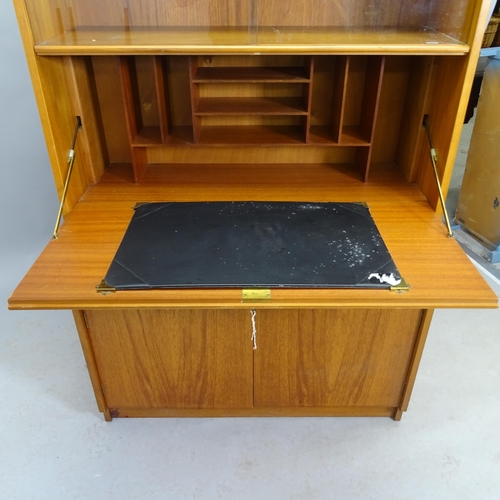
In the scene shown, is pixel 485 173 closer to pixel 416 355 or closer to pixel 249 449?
pixel 416 355

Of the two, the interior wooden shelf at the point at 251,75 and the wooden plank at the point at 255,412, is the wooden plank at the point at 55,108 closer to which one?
the interior wooden shelf at the point at 251,75

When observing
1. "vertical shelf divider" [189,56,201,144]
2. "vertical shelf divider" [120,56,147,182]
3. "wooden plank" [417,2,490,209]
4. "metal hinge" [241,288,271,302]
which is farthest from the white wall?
"wooden plank" [417,2,490,209]

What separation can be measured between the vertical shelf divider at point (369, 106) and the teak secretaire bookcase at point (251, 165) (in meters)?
0.01

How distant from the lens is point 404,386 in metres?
1.58

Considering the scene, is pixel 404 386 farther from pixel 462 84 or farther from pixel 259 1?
pixel 259 1

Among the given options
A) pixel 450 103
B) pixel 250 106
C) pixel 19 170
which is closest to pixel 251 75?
pixel 250 106

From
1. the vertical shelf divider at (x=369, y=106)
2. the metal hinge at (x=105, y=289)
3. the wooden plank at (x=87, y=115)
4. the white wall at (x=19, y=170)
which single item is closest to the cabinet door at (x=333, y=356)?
the metal hinge at (x=105, y=289)

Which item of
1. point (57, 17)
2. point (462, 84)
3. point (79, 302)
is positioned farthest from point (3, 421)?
point (462, 84)

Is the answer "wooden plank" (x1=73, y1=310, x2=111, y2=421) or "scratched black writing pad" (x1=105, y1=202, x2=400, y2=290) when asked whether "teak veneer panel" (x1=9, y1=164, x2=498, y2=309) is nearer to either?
"scratched black writing pad" (x1=105, y1=202, x2=400, y2=290)

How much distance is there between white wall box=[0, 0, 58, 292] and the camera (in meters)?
2.15

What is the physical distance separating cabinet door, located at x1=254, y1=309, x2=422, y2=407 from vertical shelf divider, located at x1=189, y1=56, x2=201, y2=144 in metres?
0.68

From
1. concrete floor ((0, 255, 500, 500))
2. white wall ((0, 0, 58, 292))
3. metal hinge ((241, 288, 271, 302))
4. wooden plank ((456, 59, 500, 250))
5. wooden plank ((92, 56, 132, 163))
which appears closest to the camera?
metal hinge ((241, 288, 271, 302))

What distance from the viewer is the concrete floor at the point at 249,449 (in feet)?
4.90

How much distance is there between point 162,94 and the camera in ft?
5.41
